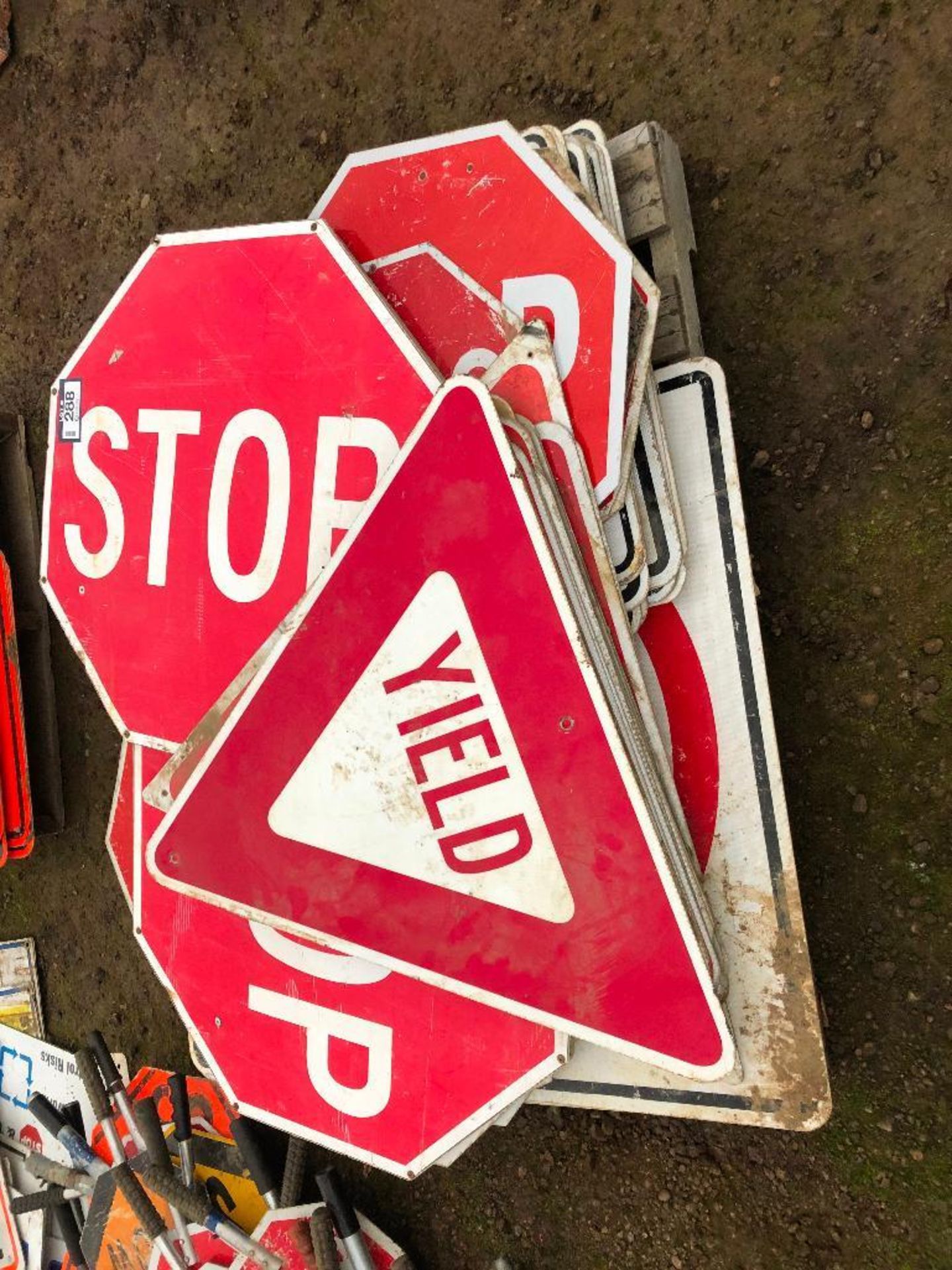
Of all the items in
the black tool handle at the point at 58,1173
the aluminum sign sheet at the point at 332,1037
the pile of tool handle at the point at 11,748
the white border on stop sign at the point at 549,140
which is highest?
the white border on stop sign at the point at 549,140

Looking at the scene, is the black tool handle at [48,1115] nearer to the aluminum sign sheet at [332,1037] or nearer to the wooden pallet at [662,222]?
the aluminum sign sheet at [332,1037]

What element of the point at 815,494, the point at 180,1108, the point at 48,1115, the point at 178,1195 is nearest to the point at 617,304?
the point at 815,494

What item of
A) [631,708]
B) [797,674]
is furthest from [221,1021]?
[797,674]

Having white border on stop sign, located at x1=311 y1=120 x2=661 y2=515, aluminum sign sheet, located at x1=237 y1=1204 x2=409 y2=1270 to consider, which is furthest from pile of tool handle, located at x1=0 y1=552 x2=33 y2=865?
white border on stop sign, located at x1=311 y1=120 x2=661 y2=515

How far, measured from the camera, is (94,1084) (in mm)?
3156

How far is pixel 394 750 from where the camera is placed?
6.04 ft

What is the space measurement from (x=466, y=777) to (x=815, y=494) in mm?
1230

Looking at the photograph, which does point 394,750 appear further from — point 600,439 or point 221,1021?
point 221,1021

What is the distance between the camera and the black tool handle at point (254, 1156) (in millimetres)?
2854

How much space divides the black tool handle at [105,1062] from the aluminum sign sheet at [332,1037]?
109cm

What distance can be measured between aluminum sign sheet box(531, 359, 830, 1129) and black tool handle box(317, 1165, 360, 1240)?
1319 millimetres

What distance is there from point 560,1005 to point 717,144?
7.34 feet

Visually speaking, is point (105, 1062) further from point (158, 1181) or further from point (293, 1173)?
point (293, 1173)

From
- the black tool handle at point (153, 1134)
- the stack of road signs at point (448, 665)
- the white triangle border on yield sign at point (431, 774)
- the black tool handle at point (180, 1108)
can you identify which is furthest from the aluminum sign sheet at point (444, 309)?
the black tool handle at point (153, 1134)
